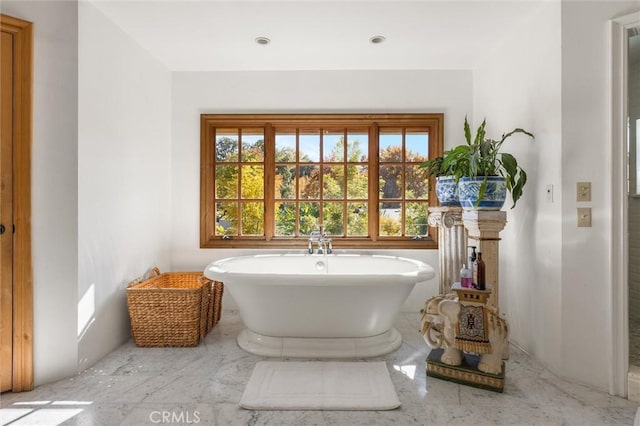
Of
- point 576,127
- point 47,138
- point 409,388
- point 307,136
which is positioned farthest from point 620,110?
point 47,138

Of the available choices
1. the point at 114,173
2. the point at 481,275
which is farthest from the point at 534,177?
the point at 114,173

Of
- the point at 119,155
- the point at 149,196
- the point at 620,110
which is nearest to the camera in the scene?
the point at 620,110

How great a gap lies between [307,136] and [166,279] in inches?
69.9

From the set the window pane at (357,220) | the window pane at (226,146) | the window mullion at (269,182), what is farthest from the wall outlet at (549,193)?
the window pane at (226,146)

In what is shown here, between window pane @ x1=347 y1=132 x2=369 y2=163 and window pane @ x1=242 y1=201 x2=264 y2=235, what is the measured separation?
0.98m

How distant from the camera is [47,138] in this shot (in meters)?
1.77

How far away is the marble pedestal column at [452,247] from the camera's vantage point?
2.26m

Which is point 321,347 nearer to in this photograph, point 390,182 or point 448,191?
point 448,191

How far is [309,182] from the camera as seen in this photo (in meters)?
3.02

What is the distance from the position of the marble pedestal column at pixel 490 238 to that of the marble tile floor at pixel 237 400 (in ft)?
1.77

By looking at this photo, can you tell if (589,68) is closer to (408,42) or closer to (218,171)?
(408,42)

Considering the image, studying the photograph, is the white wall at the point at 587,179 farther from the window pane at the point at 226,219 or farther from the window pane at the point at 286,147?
the window pane at the point at 226,219

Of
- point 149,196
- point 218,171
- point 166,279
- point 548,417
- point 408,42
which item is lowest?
point 548,417

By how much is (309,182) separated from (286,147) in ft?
1.31
